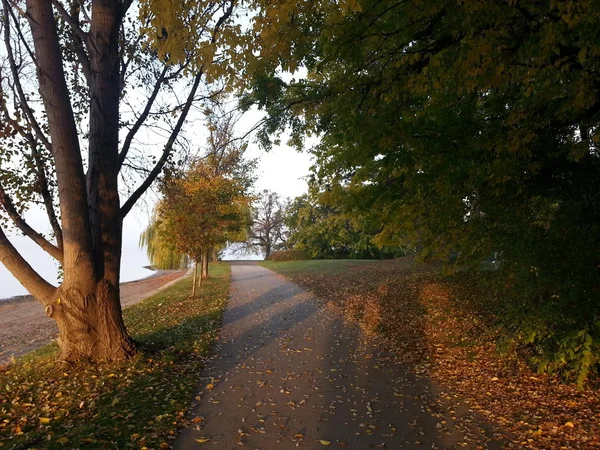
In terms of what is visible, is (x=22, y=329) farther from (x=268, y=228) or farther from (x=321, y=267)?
(x=268, y=228)

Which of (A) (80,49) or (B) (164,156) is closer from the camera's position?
(A) (80,49)

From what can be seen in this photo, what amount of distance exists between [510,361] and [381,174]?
5.18 metres

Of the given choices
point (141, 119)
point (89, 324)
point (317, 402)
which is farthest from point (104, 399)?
point (141, 119)

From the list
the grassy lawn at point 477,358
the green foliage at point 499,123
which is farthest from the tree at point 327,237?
the green foliage at point 499,123

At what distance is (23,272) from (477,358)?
7.09 metres

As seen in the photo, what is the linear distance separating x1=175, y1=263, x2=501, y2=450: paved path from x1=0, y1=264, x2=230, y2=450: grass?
312 millimetres

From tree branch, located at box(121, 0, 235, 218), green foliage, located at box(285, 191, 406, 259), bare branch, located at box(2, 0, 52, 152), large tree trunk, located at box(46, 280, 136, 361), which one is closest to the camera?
large tree trunk, located at box(46, 280, 136, 361)

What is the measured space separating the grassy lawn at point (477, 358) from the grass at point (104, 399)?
3500 millimetres

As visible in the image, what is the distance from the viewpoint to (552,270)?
18.6 ft

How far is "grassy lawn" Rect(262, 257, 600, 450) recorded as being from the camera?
4578 millimetres

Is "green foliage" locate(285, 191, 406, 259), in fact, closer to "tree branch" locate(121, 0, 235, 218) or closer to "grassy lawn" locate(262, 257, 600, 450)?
"grassy lawn" locate(262, 257, 600, 450)

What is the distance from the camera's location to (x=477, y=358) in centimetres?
704

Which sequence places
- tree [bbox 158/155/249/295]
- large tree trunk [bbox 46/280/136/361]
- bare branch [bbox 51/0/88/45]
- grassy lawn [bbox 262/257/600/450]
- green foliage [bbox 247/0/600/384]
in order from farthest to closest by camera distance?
1. tree [bbox 158/155/249/295]
2. bare branch [bbox 51/0/88/45]
3. large tree trunk [bbox 46/280/136/361]
4. green foliage [bbox 247/0/600/384]
5. grassy lawn [bbox 262/257/600/450]

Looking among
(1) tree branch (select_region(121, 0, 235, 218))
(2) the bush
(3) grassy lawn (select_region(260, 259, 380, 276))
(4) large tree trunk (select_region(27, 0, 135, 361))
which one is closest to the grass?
(4) large tree trunk (select_region(27, 0, 135, 361))
